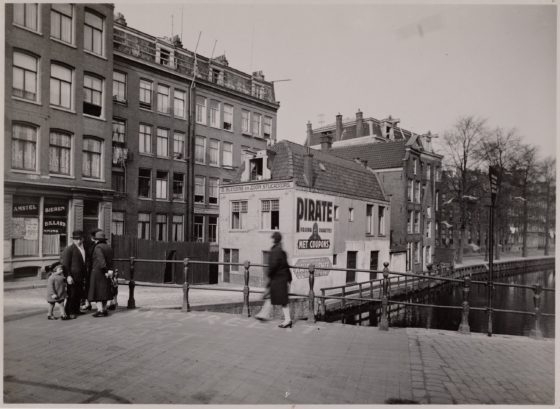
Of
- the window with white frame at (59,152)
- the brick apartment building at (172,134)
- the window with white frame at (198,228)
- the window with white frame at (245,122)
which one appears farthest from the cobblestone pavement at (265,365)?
the window with white frame at (245,122)

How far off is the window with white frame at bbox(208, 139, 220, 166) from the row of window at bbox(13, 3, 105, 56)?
11.9m

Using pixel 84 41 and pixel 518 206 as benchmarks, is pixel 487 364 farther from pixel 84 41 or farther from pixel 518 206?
pixel 518 206

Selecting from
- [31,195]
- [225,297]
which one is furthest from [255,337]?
[31,195]

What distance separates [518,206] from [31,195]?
3010 centimetres

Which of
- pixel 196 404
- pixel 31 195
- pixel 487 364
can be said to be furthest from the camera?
pixel 31 195

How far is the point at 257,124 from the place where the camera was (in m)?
34.9

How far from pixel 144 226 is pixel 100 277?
66.0 feet

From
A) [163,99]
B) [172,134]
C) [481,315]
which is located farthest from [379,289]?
[163,99]

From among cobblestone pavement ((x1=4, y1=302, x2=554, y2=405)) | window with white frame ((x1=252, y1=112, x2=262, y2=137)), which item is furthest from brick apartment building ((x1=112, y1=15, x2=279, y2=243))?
cobblestone pavement ((x1=4, y1=302, x2=554, y2=405))

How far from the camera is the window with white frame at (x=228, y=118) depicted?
31.8m

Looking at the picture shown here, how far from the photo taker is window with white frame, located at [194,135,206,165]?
97.7 feet

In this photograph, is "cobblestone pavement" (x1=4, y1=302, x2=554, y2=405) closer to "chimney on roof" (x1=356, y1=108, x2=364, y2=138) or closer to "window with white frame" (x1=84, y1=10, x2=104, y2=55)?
"window with white frame" (x1=84, y1=10, x2=104, y2=55)

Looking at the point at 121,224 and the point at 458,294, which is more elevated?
the point at 121,224

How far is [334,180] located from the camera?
2372cm
